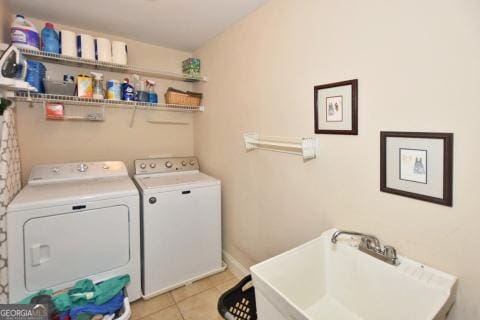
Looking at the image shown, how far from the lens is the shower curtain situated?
147 cm

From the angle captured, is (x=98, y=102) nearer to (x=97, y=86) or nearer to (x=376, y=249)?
(x=97, y=86)

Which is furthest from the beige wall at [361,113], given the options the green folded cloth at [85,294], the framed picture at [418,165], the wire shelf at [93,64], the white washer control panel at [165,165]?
the green folded cloth at [85,294]

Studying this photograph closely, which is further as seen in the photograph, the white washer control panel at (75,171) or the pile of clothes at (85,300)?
Result: the white washer control panel at (75,171)

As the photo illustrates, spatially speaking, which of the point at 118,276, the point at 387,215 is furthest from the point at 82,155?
the point at 387,215

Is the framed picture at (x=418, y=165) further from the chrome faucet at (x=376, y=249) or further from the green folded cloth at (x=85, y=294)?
the green folded cloth at (x=85, y=294)

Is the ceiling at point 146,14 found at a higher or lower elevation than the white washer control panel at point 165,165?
higher

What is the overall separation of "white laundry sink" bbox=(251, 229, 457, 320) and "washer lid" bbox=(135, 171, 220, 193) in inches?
47.3

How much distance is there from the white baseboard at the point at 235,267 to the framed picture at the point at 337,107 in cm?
152

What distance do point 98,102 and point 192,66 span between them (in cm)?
105

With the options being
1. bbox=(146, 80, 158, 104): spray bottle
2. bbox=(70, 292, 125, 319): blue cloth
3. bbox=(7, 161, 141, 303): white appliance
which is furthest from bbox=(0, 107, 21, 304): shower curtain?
bbox=(146, 80, 158, 104): spray bottle

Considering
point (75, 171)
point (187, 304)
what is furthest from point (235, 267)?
point (75, 171)

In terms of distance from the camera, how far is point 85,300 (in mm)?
1568

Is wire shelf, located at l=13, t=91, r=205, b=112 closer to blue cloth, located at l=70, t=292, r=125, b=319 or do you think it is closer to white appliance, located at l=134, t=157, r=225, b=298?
white appliance, located at l=134, t=157, r=225, b=298

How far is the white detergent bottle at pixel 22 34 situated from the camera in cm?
175
